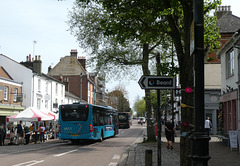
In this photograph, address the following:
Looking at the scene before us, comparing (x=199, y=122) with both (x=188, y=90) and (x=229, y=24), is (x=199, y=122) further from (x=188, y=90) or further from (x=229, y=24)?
(x=229, y=24)

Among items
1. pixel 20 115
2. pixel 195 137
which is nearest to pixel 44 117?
pixel 20 115

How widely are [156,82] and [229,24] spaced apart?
32.4 m

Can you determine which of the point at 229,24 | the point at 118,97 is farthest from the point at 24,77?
the point at 118,97

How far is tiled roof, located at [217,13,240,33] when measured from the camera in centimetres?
3634

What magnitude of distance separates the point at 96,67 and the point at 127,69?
2956 millimetres

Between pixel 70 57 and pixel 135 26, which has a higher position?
pixel 70 57

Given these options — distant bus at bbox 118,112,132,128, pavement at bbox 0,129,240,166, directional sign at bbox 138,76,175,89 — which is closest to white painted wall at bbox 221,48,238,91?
pavement at bbox 0,129,240,166

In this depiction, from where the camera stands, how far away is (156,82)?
785 centimetres

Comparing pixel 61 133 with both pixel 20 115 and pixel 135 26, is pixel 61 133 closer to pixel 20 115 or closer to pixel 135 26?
pixel 20 115

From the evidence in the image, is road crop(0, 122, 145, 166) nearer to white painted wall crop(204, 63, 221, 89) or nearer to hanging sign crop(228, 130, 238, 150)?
hanging sign crop(228, 130, 238, 150)

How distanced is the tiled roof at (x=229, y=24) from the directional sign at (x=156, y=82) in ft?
99.8

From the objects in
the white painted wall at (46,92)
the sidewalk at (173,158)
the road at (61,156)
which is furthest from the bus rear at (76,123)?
the white painted wall at (46,92)

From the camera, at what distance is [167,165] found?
11703mm

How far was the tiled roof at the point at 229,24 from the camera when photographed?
119 feet
